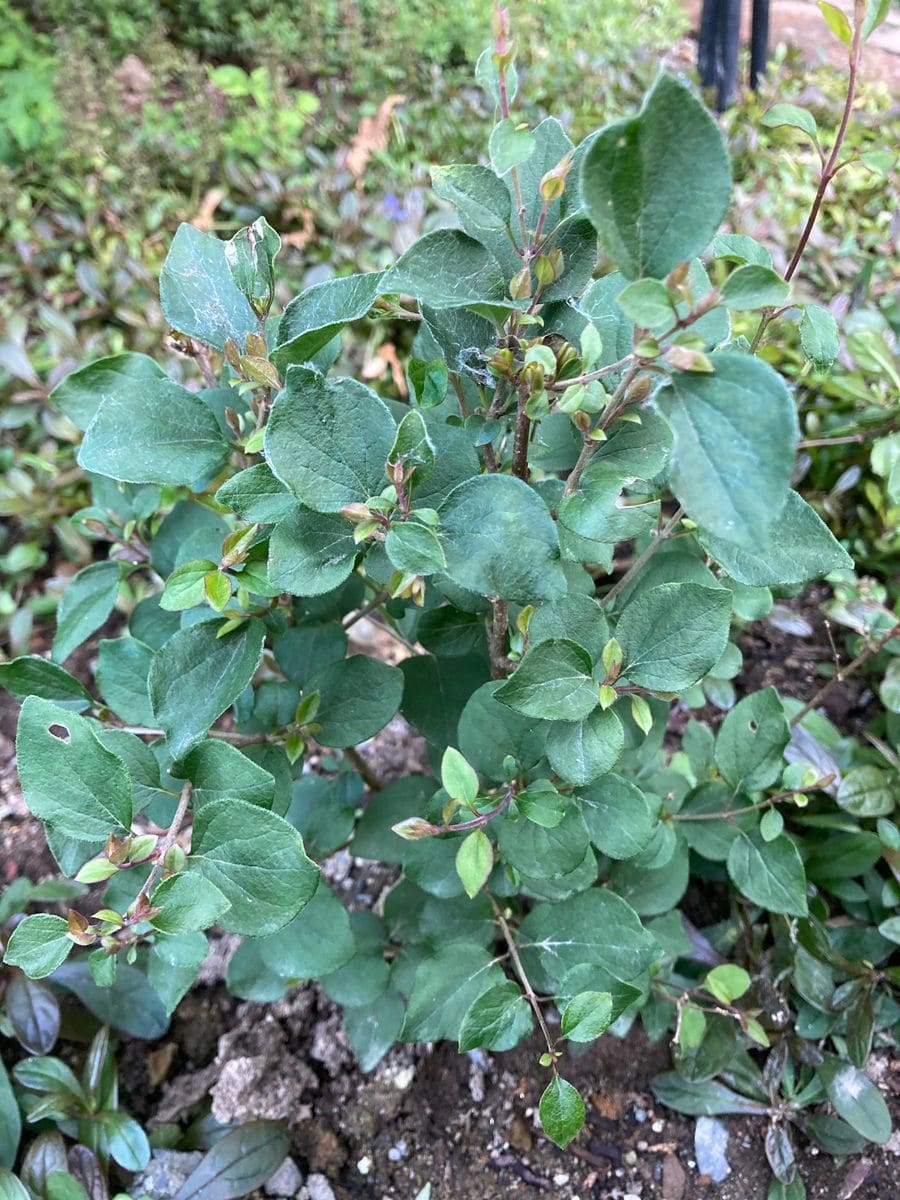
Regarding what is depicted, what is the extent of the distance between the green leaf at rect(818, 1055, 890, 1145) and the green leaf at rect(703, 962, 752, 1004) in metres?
0.19

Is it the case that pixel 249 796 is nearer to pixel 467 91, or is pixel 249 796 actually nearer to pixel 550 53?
pixel 467 91

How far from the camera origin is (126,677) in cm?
83

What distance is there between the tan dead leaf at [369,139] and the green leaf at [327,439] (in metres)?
2.43

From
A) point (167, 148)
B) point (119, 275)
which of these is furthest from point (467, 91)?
point (119, 275)

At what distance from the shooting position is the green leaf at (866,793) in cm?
116

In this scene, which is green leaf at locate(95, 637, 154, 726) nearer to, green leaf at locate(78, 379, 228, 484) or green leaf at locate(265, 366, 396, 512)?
green leaf at locate(78, 379, 228, 484)

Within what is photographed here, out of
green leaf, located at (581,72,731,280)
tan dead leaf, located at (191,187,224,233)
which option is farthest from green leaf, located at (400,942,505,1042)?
tan dead leaf, located at (191,187,224,233)

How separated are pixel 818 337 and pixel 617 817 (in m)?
0.43

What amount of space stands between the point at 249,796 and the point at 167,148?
3060 mm

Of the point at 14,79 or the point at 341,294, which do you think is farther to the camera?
the point at 14,79

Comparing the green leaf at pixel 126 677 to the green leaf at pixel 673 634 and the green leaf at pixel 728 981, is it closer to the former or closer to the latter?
the green leaf at pixel 673 634

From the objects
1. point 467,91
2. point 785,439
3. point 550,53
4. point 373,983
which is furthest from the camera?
point 550,53

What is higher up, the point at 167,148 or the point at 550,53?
the point at 550,53

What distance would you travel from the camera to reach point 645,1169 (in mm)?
1052
